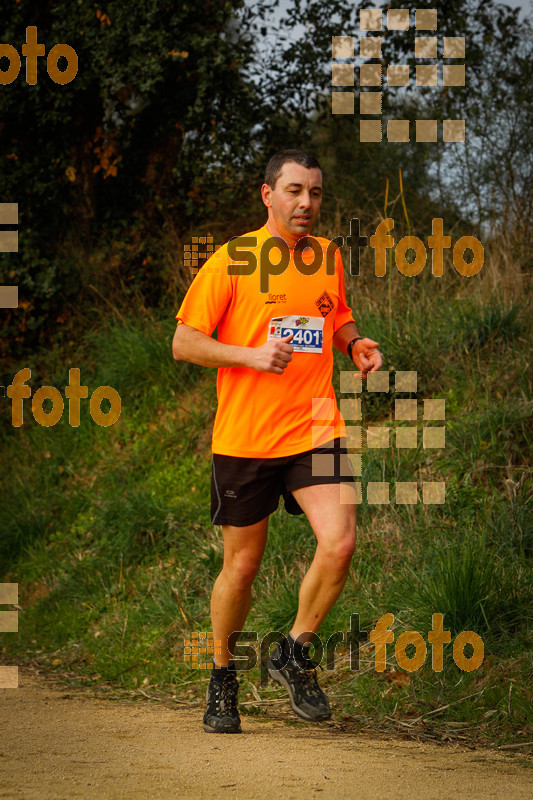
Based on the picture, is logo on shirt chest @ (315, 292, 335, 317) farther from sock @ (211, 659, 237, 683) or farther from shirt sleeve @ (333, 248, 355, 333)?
sock @ (211, 659, 237, 683)

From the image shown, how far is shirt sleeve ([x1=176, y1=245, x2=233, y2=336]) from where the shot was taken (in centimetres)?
429

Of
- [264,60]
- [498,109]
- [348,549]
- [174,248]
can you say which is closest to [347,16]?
[264,60]

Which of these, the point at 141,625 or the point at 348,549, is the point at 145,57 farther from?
the point at 348,549

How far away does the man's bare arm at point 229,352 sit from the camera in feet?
13.0

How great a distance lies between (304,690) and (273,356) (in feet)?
5.20

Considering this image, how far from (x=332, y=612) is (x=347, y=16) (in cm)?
742

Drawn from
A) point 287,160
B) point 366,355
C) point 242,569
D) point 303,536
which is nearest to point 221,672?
point 242,569

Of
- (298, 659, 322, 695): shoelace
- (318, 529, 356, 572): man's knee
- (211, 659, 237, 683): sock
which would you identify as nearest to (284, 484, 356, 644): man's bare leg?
(318, 529, 356, 572): man's knee

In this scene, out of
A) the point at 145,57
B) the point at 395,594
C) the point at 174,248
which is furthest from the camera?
the point at 174,248

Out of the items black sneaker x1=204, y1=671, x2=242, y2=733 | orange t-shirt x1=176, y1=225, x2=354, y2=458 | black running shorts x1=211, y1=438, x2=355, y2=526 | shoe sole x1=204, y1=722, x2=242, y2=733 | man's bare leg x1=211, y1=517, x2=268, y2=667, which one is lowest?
shoe sole x1=204, y1=722, x2=242, y2=733

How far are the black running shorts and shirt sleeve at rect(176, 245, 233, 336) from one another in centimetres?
64

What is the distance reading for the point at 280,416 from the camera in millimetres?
4320

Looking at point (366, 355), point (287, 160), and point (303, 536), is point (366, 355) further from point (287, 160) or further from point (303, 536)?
point (303, 536)

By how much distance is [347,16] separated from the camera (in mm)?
10547
